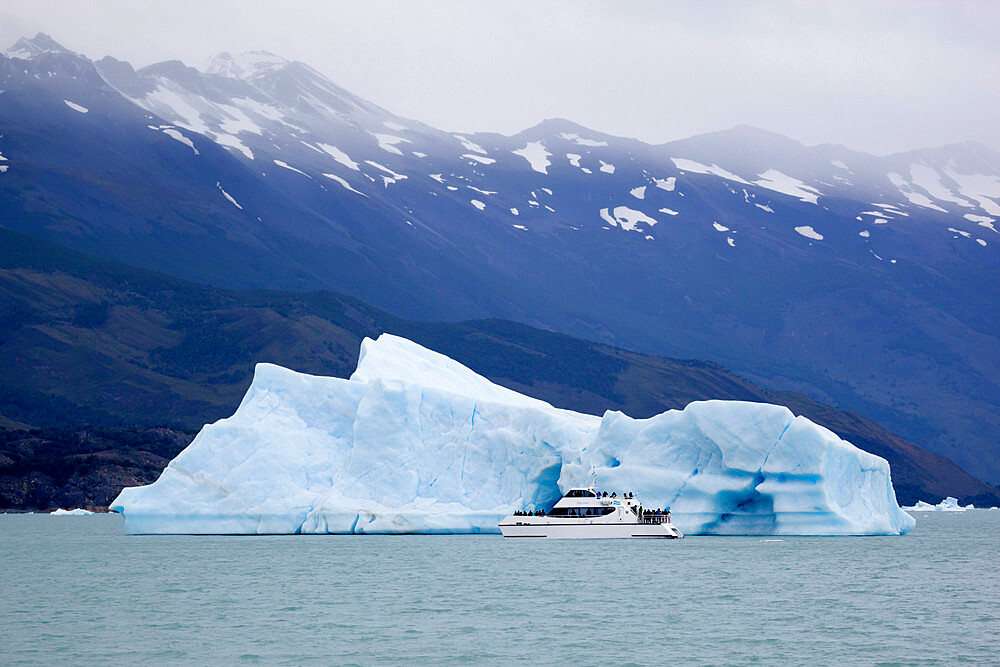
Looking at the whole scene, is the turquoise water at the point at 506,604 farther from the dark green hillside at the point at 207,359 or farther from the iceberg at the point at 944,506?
the iceberg at the point at 944,506

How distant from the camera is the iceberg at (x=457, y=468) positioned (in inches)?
1533

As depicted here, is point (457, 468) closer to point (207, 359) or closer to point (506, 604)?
point (506, 604)

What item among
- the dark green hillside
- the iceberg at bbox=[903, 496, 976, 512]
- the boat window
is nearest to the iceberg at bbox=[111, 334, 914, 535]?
the boat window

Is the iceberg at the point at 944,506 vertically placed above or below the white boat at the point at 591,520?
below

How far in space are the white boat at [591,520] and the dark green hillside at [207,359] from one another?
250 feet

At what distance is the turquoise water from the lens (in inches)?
765

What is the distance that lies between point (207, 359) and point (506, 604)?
137 m

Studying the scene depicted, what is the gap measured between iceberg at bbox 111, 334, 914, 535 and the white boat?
0.53 m

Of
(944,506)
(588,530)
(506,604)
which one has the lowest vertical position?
(944,506)

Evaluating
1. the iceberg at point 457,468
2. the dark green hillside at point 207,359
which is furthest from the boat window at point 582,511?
the dark green hillside at point 207,359

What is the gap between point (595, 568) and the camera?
107 ft

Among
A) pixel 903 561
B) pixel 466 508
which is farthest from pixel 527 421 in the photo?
pixel 903 561

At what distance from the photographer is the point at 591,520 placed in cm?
4091

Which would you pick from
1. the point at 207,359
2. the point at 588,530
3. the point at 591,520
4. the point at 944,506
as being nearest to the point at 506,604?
the point at 591,520
